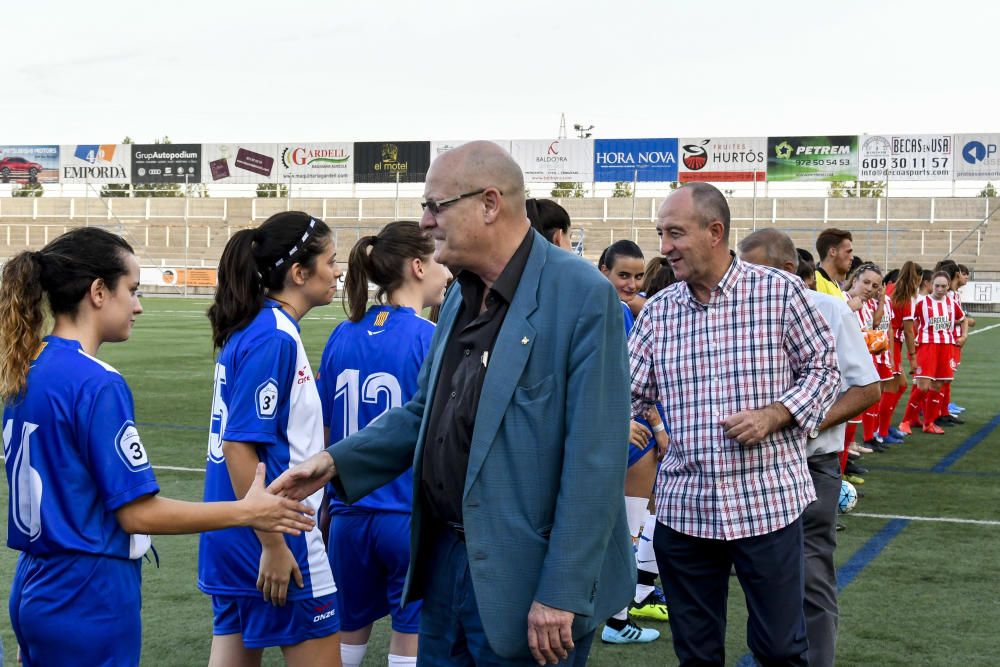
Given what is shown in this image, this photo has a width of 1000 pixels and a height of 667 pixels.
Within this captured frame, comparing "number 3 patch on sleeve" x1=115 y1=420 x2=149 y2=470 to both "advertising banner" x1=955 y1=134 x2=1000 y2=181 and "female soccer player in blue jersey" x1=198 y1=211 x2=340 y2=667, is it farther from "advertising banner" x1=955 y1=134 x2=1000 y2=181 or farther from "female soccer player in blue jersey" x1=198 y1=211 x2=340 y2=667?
"advertising banner" x1=955 y1=134 x2=1000 y2=181

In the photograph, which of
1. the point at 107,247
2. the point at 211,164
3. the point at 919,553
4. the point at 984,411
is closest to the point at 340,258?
the point at 211,164

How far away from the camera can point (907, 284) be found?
1298 cm

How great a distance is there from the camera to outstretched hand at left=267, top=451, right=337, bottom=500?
116 inches

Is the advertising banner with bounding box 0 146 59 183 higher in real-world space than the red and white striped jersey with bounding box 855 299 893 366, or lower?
higher

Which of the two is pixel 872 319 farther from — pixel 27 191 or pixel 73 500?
pixel 27 191

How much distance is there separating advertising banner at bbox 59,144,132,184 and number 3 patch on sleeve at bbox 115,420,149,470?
6447cm

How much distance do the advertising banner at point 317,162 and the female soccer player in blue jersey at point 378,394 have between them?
56.3 meters

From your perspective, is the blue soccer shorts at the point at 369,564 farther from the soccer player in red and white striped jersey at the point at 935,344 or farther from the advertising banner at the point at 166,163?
the advertising banner at the point at 166,163

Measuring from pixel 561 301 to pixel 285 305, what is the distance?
1.36m

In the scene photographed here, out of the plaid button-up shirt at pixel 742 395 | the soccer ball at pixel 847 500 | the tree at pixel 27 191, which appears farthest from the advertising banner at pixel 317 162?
the plaid button-up shirt at pixel 742 395

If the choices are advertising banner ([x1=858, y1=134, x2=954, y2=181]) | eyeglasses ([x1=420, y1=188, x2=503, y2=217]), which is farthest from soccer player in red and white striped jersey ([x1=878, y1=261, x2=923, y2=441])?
advertising banner ([x1=858, y1=134, x2=954, y2=181])

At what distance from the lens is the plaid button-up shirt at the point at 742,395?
12.3 ft

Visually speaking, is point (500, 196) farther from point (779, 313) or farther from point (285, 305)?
point (779, 313)

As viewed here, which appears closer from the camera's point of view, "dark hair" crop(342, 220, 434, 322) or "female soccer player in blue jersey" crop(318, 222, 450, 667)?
"female soccer player in blue jersey" crop(318, 222, 450, 667)
